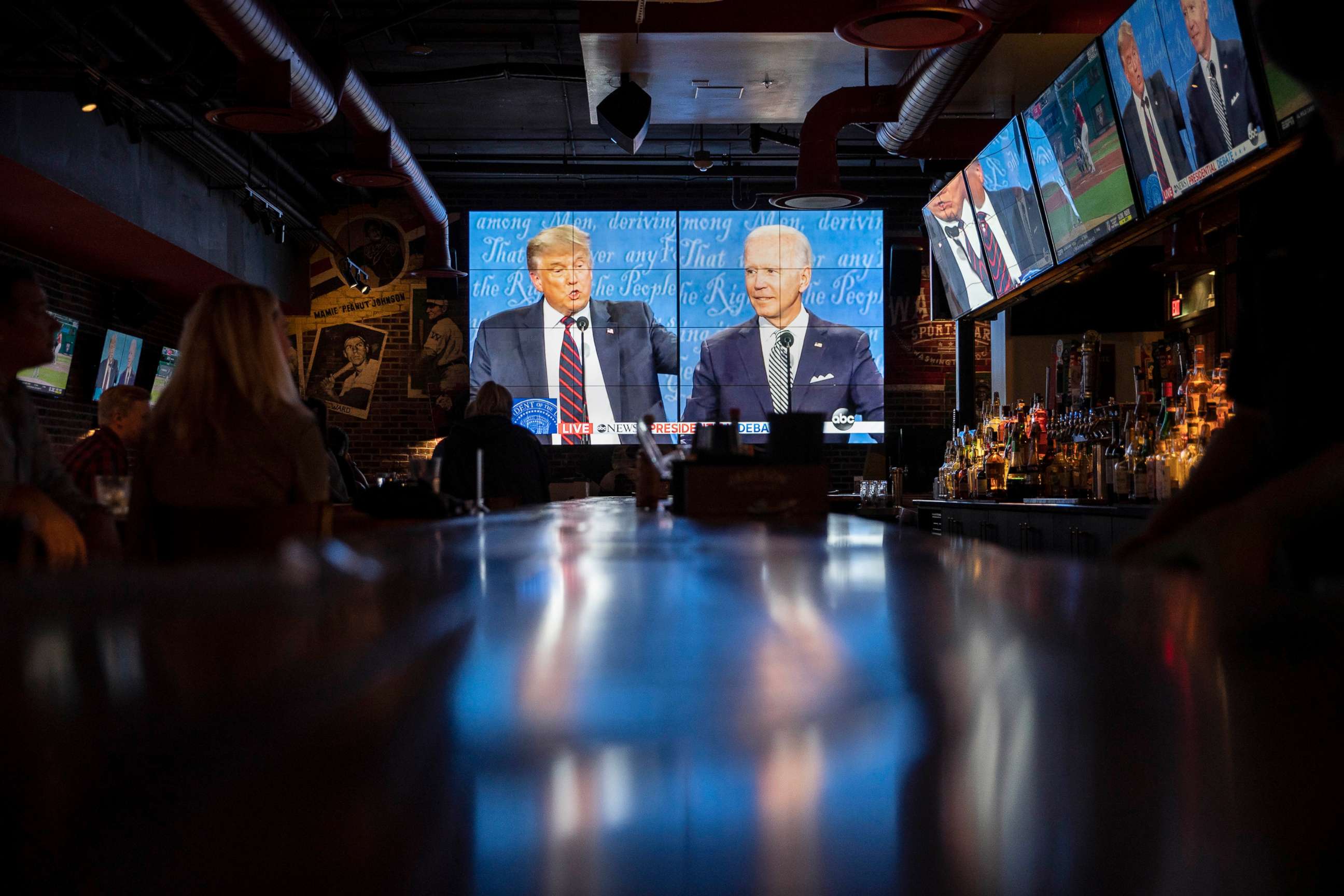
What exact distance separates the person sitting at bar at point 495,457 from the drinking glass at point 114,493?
5.14ft

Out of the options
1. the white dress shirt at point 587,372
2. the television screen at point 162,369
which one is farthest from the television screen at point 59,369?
the white dress shirt at point 587,372

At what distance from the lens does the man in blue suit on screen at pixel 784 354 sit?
9836 millimetres

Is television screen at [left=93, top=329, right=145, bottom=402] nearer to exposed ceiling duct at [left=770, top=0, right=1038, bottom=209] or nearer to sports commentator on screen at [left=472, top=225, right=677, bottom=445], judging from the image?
sports commentator on screen at [left=472, top=225, right=677, bottom=445]

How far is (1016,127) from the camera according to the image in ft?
15.6

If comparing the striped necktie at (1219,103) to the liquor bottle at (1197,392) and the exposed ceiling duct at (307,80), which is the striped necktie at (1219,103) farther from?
the exposed ceiling duct at (307,80)

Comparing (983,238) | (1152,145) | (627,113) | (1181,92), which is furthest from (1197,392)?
(627,113)

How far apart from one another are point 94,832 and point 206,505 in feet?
6.69

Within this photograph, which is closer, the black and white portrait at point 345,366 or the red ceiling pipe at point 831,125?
the red ceiling pipe at point 831,125

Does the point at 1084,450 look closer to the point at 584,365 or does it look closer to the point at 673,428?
the point at 673,428

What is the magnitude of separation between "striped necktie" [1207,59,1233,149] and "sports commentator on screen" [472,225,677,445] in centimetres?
685

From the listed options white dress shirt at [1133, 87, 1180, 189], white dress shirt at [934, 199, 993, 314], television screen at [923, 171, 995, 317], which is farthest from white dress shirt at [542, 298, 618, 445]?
white dress shirt at [1133, 87, 1180, 189]

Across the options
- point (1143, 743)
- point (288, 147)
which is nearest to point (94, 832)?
point (1143, 743)

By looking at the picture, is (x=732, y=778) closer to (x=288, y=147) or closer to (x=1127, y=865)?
(x=1127, y=865)

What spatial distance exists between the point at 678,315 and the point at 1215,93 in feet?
22.7
